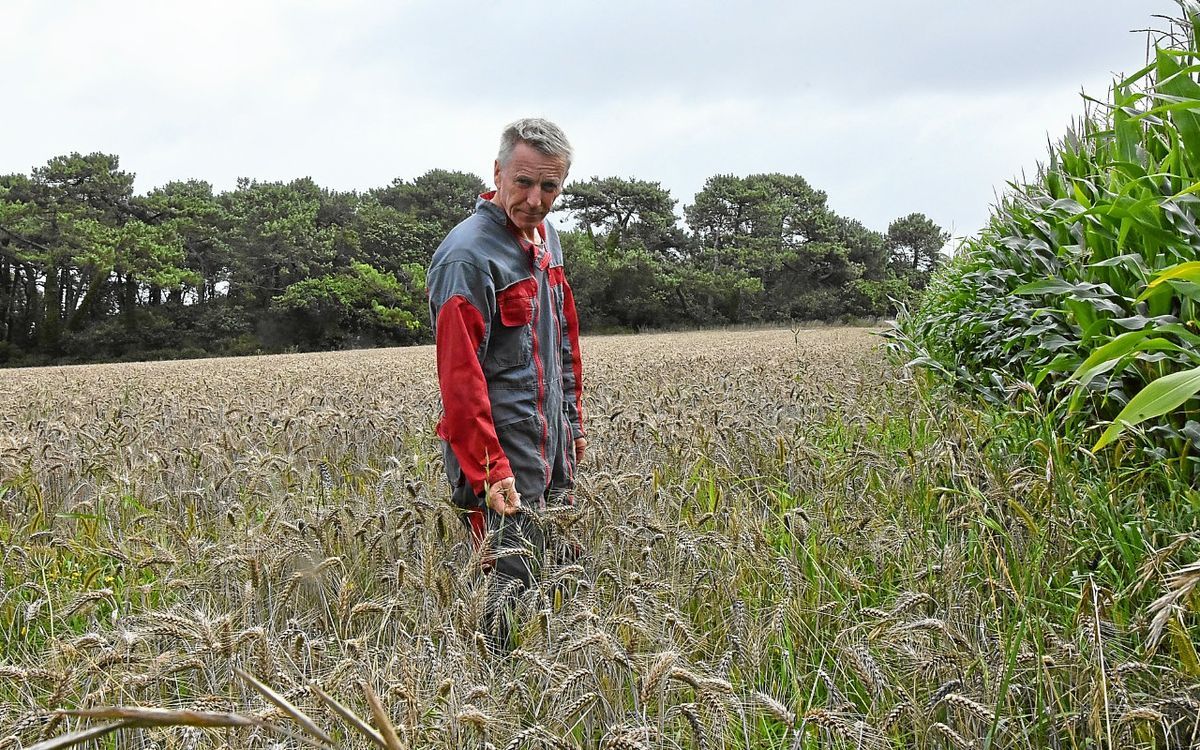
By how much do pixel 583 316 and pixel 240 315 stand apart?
18.3 m

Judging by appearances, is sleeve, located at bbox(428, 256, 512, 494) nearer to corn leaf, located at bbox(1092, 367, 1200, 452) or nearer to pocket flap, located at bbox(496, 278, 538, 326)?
pocket flap, located at bbox(496, 278, 538, 326)

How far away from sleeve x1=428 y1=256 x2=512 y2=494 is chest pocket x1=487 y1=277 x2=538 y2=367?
5.2 inches

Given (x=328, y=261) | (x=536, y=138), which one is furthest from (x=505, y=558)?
(x=328, y=261)

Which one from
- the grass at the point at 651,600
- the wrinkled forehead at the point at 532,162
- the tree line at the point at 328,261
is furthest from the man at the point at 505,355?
the tree line at the point at 328,261

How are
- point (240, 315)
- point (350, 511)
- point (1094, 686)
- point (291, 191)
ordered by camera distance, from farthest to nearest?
point (291, 191) → point (240, 315) → point (350, 511) → point (1094, 686)

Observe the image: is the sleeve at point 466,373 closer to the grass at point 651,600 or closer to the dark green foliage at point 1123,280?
the grass at point 651,600

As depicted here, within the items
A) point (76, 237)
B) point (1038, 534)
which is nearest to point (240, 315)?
point (76, 237)

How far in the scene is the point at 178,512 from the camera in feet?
12.5

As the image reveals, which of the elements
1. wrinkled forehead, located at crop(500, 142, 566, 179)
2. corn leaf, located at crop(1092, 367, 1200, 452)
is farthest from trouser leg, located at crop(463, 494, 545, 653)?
corn leaf, located at crop(1092, 367, 1200, 452)

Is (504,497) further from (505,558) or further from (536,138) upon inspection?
(536,138)

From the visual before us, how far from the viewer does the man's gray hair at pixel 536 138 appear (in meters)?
2.72

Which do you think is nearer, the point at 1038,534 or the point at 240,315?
the point at 1038,534

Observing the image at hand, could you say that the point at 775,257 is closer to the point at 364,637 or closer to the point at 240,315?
the point at 240,315

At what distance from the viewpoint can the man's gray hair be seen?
8.94 feet
